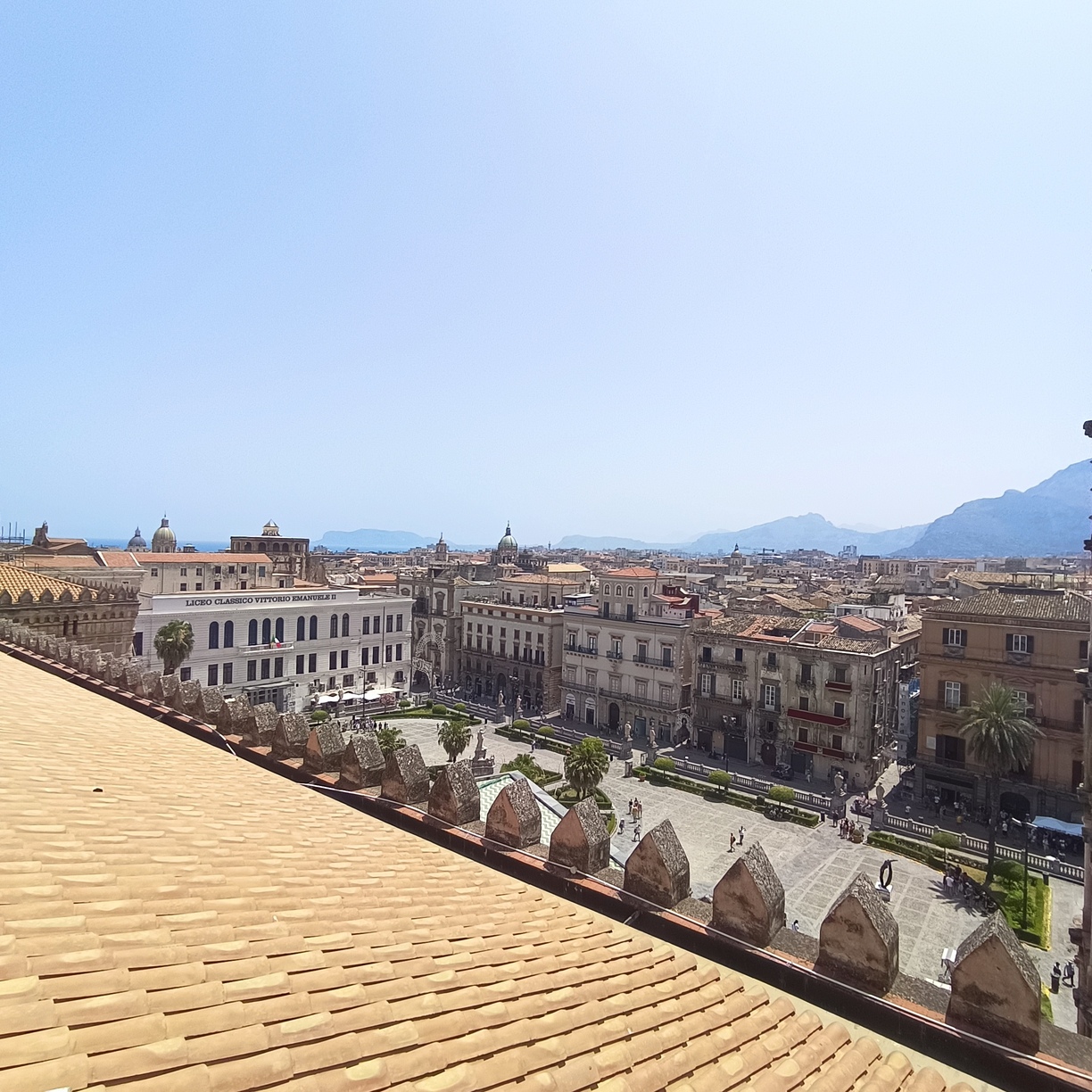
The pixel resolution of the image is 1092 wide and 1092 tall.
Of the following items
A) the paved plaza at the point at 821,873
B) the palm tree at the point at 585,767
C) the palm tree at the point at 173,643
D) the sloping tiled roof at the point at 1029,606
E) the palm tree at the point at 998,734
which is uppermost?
the sloping tiled roof at the point at 1029,606

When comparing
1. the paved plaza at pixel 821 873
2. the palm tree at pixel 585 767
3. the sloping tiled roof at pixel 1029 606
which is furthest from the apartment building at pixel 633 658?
the sloping tiled roof at pixel 1029 606

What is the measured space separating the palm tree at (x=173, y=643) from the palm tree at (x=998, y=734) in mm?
45920

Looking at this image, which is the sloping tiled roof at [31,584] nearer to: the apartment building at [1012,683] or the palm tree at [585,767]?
the palm tree at [585,767]

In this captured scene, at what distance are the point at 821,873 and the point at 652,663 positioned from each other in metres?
24.3

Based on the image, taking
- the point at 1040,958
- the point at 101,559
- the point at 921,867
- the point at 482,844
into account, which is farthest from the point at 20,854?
the point at 101,559

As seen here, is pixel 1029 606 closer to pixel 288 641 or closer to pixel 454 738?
pixel 454 738

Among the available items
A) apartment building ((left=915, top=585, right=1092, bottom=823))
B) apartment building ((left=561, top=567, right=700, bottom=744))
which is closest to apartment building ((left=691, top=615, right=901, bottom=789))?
apartment building ((left=561, top=567, right=700, bottom=744))

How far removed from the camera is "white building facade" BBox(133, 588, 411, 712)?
49.7 m

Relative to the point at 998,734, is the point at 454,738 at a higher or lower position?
lower

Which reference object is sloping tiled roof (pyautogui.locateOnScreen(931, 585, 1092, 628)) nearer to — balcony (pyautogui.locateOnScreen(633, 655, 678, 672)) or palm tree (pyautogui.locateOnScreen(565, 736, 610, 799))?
balcony (pyautogui.locateOnScreen(633, 655, 678, 672))

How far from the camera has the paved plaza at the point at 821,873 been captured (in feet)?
80.5

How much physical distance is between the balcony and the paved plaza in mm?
11443

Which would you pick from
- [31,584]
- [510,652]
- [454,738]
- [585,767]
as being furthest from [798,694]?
[31,584]

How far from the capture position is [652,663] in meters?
53.7
